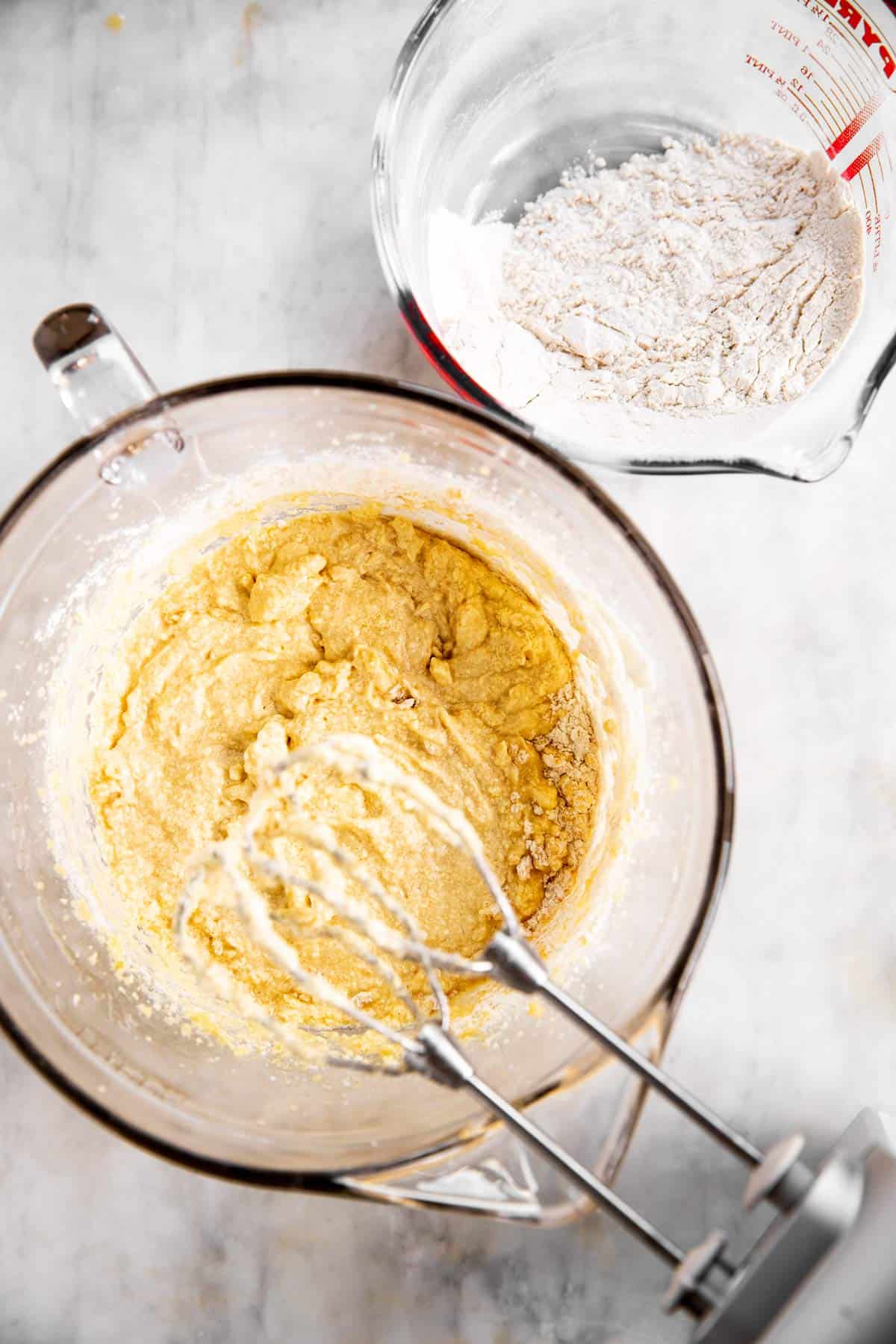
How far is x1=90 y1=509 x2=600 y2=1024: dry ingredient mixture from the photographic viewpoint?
1.19m

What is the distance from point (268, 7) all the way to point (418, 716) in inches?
37.0

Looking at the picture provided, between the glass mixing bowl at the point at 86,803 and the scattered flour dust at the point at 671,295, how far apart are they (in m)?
0.21

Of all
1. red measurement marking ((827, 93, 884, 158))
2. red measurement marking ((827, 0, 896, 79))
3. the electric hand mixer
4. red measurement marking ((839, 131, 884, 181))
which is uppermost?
red measurement marking ((827, 0, 896, 79))

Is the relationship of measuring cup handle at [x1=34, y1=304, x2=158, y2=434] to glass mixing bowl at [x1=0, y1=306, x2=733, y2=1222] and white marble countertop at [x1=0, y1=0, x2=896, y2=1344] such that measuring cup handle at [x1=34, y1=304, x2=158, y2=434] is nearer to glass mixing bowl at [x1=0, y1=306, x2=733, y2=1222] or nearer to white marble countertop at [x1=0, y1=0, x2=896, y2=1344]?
glass mixing bowl at [x1=0, y1=306, x2=733, y2=1222]

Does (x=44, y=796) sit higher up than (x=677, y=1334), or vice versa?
(x=44, y=796)

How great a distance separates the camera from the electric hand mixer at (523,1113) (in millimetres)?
913

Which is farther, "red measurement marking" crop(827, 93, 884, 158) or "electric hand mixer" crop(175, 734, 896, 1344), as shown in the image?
"red measurement marking" crop(827, 93, 884, 158)

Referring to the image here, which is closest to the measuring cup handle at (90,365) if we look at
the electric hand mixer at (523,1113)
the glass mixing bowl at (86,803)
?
the glass mixing bowl at (86,803)

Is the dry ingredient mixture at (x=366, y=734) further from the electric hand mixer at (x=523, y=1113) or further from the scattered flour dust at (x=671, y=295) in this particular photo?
the scattered flour dust at (x=671, y=295)

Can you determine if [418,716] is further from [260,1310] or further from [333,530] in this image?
[260,1310]

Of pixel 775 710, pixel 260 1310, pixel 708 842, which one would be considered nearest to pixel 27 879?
pixel 260 1310

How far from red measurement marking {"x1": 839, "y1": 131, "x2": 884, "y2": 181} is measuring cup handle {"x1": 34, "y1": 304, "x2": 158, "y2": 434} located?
34.4 inches

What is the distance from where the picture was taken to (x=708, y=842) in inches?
40.1

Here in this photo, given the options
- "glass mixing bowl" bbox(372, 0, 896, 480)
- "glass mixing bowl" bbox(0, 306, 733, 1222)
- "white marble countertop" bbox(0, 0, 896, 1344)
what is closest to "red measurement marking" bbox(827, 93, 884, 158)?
"glass mixing bowl" bbox(372, 0, 896, 480)
